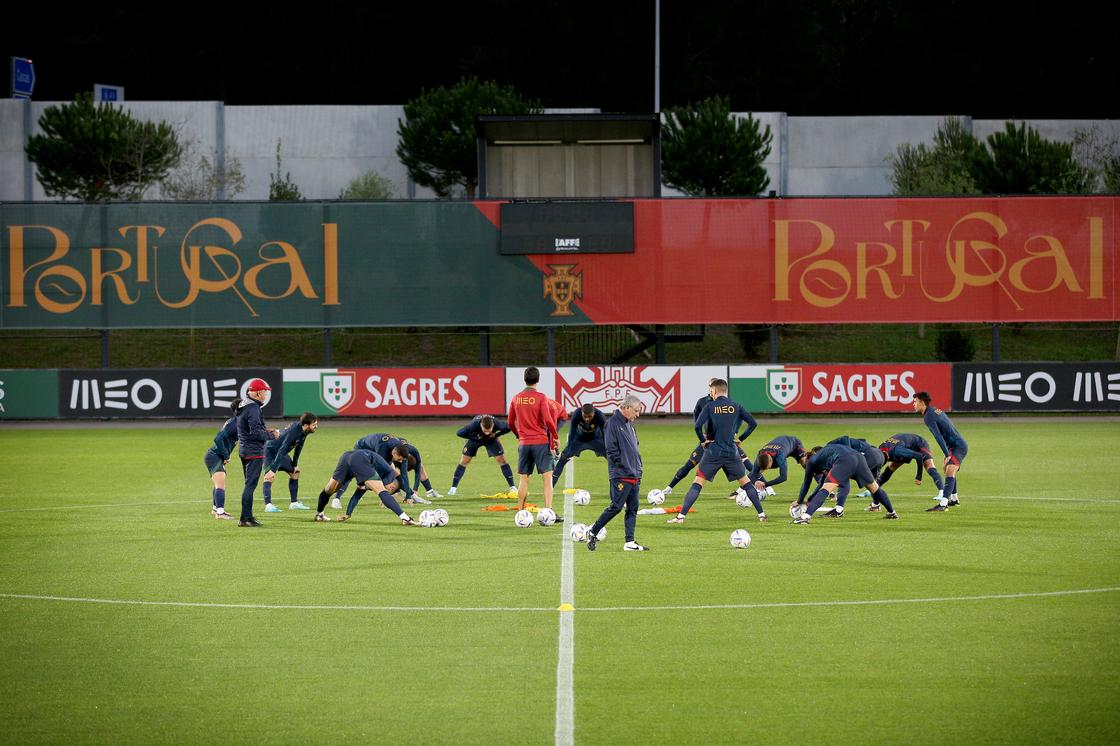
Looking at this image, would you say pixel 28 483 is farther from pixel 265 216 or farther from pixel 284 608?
pixel 265 216

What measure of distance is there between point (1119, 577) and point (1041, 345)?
35.3 m

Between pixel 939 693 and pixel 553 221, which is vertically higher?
pixel 553 221

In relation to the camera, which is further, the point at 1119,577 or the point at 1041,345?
the point at 1041,345

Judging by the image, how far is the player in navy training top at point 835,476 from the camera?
62.0 feet

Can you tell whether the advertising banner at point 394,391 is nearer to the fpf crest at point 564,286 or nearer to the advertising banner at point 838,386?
the fpf crest at point 564,286

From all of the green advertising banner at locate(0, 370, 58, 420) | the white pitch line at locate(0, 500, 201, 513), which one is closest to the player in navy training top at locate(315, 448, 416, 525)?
the white pitch line at locate(0, 500, 201, 513)

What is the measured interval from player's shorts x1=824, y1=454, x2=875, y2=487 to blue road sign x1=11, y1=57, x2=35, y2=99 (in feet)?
160

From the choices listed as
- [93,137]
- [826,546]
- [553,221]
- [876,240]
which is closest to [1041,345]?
[876,240]

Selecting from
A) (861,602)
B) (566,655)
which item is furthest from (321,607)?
(861,602)

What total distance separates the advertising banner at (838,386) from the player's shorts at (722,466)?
18905mm

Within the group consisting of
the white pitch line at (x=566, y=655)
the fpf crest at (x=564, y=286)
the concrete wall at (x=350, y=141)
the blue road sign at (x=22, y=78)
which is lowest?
the white pitch line at (x=566, y=655)

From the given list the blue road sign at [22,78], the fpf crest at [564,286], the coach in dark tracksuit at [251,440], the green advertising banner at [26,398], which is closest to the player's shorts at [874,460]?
the coach in dark tracksuit at [251,440]

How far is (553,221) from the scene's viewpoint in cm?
3884

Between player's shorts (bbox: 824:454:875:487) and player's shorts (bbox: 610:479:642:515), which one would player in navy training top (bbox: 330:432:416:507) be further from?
player's shorts (bbox: 824:454:875:487)
